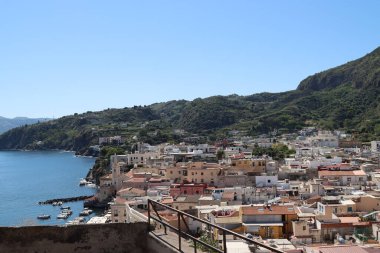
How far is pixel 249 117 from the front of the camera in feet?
383

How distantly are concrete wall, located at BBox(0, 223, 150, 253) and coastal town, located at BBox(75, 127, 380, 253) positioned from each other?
304mm

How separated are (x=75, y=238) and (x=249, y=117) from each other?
112729mm

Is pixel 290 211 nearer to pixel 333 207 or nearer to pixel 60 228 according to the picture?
pixel 333 207

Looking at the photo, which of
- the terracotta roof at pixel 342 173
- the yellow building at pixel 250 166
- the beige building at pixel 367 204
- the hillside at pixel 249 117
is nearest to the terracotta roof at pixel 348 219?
the beige building at pixel 367 204

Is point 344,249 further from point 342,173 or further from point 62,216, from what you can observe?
point 62,216

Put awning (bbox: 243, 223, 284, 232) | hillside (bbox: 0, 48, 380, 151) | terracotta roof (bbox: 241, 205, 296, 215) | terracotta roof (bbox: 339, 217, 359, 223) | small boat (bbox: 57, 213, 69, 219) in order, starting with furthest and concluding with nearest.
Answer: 1. hillside (bbox: 0, 48, 380, 151)
2. small boat (bbox: 57, 213, 69, 219)
3. terracotta roof (bbox: 241, 205, 296, 215)
4. terracotta roof (bbox: 339, 217, 359, 223)
5. awning (bbox: 243, 223, 284, 232)

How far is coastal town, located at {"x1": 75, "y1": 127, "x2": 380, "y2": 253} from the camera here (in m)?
18.0

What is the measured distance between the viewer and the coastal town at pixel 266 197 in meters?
18.0

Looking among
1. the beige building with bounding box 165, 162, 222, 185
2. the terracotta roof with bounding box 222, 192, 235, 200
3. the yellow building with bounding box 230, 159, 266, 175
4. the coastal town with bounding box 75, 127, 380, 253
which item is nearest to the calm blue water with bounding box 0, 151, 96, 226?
the coastal town with bounding box 75, 127, 380, 253

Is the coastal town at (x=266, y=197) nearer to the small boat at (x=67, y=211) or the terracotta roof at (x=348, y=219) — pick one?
the terracotta roof at (x=348, y=219)

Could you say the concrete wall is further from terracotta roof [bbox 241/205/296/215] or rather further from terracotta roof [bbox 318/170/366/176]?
terracotta roof [bbox 318/170/366/176]

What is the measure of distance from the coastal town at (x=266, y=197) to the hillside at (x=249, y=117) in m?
36.2

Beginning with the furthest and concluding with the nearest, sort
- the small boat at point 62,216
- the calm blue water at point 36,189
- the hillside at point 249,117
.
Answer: the hillside at point 249,117
the calm blue water at point 36,189
the small boat at point 62,216

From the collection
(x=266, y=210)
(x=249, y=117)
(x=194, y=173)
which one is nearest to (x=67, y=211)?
(x=194, y=173)
